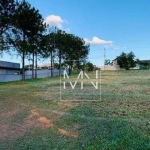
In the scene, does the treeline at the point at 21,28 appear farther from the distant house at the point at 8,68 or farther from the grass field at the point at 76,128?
the grass field at the point at 76,128

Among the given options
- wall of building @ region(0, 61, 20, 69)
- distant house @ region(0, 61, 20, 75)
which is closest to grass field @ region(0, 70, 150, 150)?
wall of building @ region(0, 61, 20, 69)

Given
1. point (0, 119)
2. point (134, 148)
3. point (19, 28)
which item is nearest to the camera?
point (134, 148)

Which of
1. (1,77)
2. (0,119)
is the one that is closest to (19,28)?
(1,77)

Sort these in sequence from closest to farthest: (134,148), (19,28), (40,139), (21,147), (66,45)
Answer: (134,148) < (21,147) < (40,139) < (19,28) < (66,45)

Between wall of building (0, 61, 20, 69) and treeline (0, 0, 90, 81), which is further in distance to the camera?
wall of building (0, 61, 20, 69)

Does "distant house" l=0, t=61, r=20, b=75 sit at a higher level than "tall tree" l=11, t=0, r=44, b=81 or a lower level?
lower

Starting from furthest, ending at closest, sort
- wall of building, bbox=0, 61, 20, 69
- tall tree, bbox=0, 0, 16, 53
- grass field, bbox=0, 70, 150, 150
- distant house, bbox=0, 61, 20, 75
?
distant house, bbox=0, 61, 20, 75, wall of building, bbox=0, 61, 20, 69, tall tree, bbox=0, 0, 16, 53, grass field, bbox=0, 70, 150, 150

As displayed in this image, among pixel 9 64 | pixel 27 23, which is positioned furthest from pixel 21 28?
pixel 9 64

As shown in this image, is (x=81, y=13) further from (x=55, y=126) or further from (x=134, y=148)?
(x=134, y=148)

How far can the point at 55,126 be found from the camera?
131 inches

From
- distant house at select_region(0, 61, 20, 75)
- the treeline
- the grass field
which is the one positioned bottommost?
the grass field

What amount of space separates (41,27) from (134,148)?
1305 centimetres

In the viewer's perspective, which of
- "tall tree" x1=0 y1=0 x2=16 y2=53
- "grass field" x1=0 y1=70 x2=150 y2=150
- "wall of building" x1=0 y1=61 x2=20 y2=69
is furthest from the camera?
"wall of building" x1=0 y1=61 x2=20 y2=69

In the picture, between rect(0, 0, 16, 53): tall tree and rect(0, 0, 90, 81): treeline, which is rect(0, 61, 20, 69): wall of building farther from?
rect(0, 0, 16, 53): tall tree
